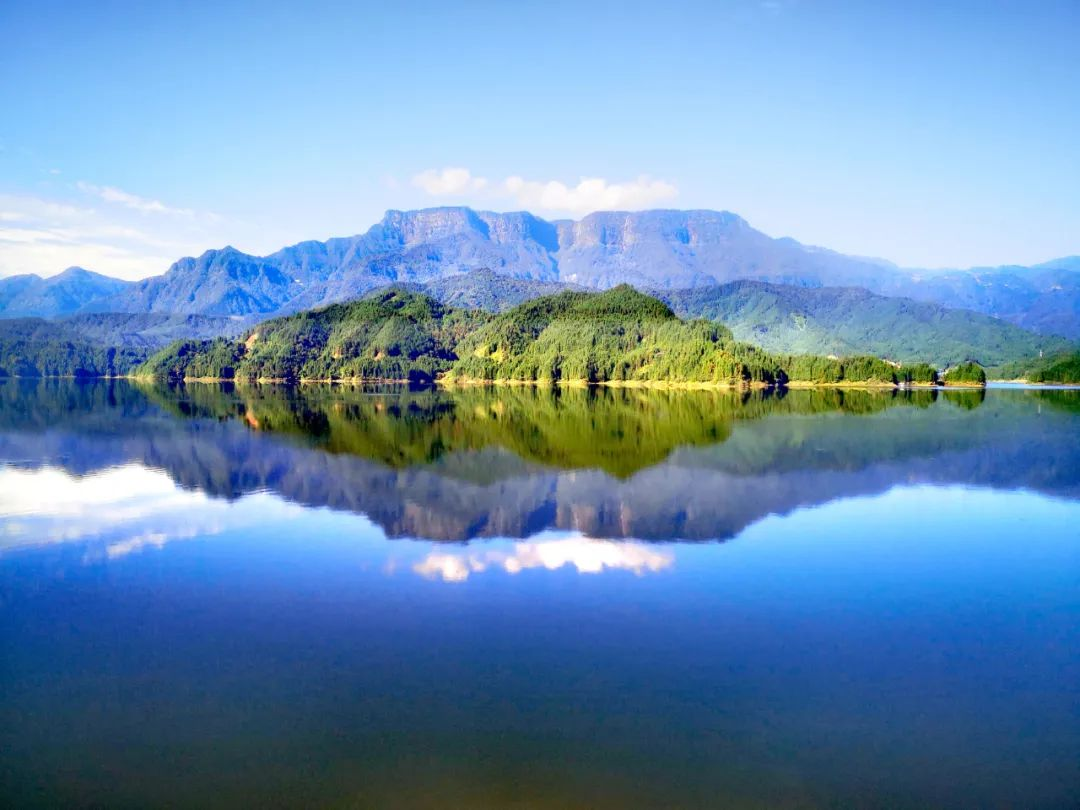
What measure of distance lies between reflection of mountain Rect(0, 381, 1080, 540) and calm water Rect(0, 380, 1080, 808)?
17.7 inches

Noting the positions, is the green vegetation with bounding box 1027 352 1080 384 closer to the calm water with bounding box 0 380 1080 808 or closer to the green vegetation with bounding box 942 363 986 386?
the green vegetation with bounding box 942 363 986 386

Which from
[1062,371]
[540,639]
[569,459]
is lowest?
[540,639]

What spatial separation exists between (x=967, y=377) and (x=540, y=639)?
598 ft

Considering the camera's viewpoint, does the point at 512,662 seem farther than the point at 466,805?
Yes

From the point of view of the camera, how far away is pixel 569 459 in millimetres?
43000

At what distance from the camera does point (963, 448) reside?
49.1 meters

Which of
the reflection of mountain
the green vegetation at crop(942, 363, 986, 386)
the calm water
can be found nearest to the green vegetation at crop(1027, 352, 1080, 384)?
the green vegetation at crop(942, 363, 986, 386)

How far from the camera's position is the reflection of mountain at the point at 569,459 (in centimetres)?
2983

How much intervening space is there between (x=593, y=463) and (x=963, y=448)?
2765 centimetres

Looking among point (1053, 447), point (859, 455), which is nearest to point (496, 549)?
point (859, 455)

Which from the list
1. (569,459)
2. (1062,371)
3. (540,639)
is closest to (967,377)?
(1062,371)

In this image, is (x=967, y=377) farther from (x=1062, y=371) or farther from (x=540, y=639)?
(x=540, y=639)

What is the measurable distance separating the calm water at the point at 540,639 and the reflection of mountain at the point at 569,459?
0.45 metres

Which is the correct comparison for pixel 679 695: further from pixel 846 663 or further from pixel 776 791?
pixel 846 663
